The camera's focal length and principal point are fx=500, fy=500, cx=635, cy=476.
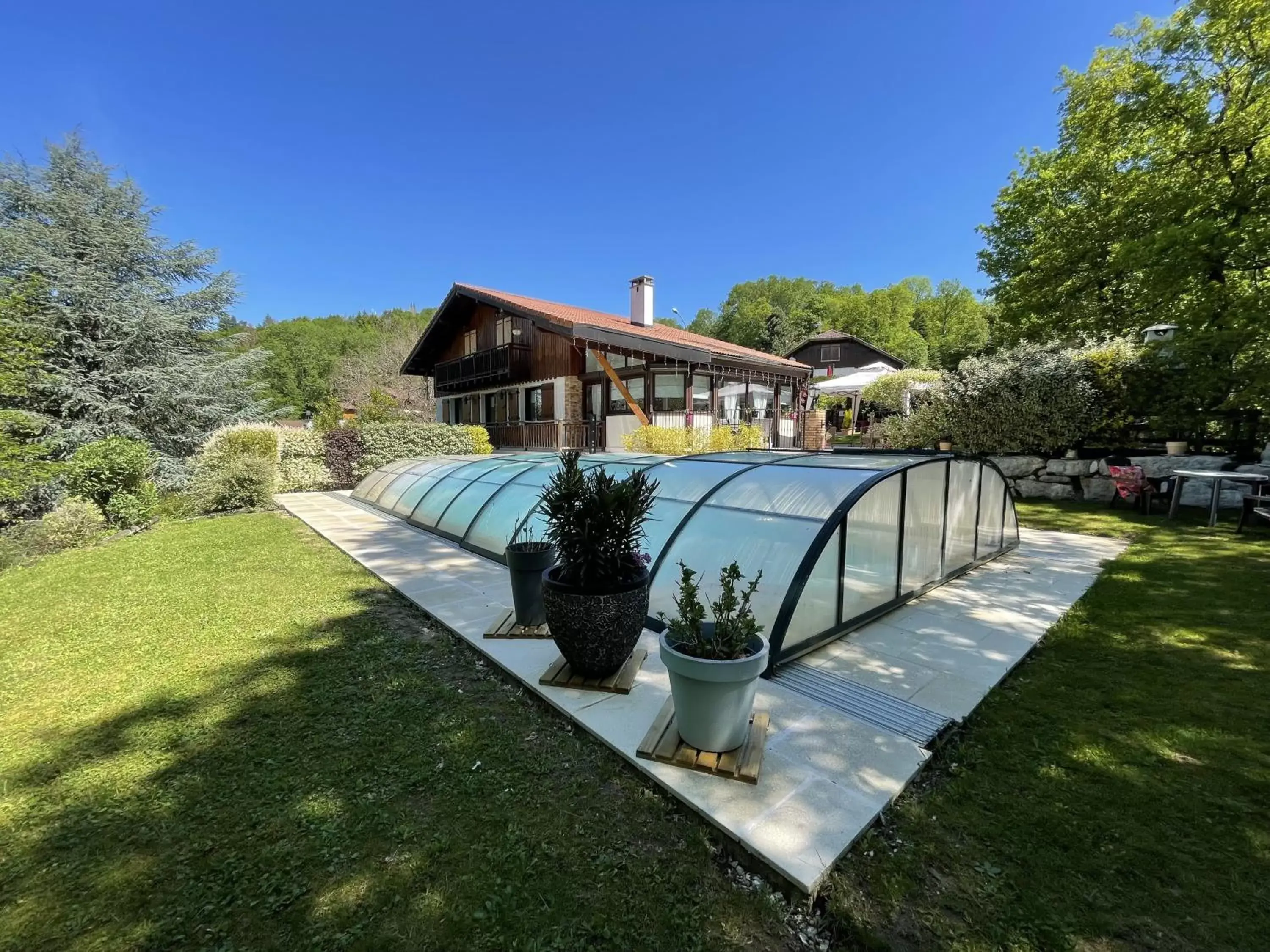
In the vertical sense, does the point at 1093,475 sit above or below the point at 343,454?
below

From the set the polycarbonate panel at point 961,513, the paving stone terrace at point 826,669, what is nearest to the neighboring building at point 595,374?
the polycarbonate panel at point 961,513

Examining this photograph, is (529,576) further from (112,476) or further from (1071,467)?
(1071,467)

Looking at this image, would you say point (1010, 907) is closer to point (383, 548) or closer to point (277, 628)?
point (277, 628)

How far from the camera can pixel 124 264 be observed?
14844mm

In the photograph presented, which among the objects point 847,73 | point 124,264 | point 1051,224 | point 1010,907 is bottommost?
point 1010,907

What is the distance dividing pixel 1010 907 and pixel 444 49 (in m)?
17.1

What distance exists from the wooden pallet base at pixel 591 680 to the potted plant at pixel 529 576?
669 mm

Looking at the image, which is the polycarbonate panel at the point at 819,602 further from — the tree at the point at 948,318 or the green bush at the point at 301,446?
the tree at the point at 948,318

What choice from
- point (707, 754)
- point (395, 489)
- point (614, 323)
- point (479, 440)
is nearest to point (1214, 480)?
point (707, 754)

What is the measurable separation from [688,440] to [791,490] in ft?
24.1

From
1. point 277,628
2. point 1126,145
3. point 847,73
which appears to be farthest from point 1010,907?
point 1126,145

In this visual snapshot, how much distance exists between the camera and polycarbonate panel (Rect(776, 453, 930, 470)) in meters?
4.34

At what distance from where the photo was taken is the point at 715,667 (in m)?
2.24

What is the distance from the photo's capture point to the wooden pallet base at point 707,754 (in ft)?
7.55
